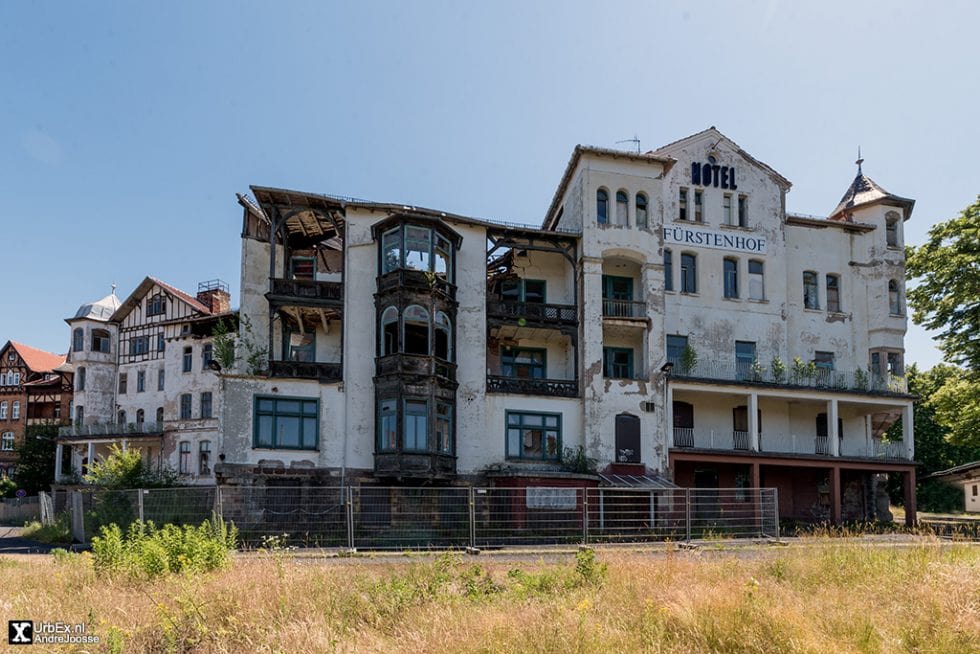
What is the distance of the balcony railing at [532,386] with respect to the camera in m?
31.8

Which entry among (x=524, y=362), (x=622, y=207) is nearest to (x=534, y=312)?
(x=524, y=362)

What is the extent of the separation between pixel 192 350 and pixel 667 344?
32.9 m

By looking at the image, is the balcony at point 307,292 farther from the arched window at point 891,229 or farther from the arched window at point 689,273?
the arched window at point 891,229

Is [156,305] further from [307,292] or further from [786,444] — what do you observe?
[786,444]

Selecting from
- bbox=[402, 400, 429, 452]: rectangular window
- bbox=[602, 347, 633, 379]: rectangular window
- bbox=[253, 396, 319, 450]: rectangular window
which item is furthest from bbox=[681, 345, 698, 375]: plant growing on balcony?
bbox=[253, 396, 319, 450]: rectangular window

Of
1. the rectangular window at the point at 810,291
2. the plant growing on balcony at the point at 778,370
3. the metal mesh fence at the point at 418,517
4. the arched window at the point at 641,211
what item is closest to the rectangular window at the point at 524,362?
the arched window at the point at 641,211

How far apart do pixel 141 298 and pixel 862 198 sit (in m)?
47.4

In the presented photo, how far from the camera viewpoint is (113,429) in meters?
52.8

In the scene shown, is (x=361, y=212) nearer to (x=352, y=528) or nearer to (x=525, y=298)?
(x=525, y=298)

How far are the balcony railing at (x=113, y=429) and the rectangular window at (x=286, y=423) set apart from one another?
25814 millimetres

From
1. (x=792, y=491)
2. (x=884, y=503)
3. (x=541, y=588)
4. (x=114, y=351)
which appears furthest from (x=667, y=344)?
(x=114, y=351)

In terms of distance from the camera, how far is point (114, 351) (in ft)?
185

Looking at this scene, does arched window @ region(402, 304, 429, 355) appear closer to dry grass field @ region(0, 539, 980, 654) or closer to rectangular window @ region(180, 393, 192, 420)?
dry grass field @ region(0, 539, 980, 654)

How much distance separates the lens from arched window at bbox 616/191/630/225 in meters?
34.1
